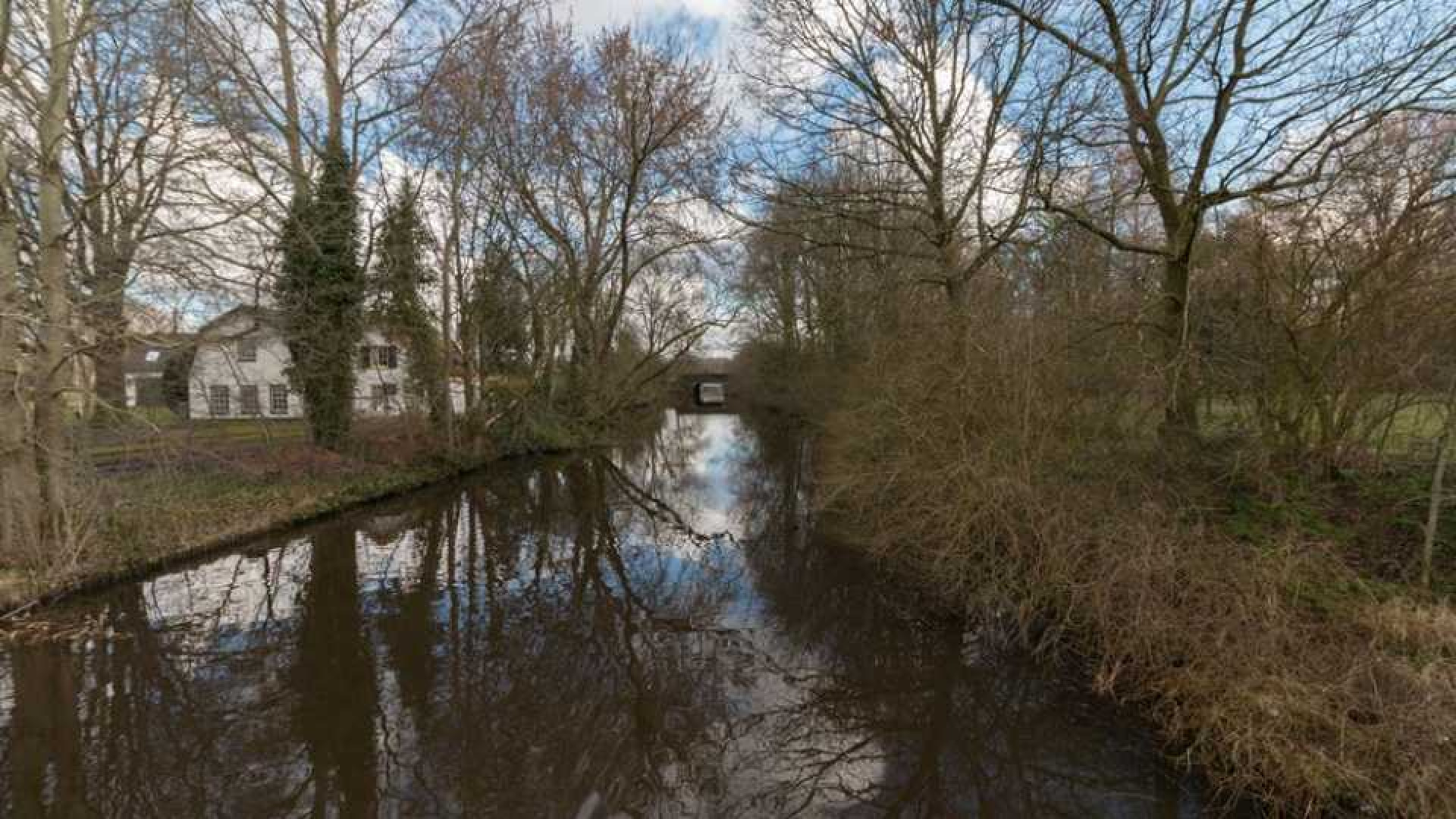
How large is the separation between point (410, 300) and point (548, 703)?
1463 cm

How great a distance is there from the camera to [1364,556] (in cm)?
594

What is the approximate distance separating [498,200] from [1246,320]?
60.9 ft

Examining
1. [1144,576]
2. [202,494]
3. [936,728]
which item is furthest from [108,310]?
[1144,576]

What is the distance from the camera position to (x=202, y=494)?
10.9 metres

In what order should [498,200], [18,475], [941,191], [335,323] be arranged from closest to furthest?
[18,475] → [941,191] → [335,323] → [498,200]

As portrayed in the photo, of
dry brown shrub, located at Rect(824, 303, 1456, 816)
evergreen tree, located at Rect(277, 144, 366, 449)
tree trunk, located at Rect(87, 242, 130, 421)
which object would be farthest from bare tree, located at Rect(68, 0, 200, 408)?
dry brown shrub, located at Rect(824, 303, 1456, 816)

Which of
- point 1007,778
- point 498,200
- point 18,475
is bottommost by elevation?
point 1007,778

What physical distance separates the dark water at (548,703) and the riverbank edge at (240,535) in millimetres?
322

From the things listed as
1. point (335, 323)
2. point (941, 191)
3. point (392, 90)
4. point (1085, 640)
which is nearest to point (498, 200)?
point (392, 90)

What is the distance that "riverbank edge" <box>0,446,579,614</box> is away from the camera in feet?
23.9

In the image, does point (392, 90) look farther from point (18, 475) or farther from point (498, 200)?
point (18, 475)

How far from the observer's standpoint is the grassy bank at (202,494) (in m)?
7.66

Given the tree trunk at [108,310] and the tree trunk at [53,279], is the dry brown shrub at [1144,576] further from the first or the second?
the tree trunk at [53,279]

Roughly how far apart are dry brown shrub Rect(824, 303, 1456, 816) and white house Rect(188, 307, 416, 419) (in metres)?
7.77
